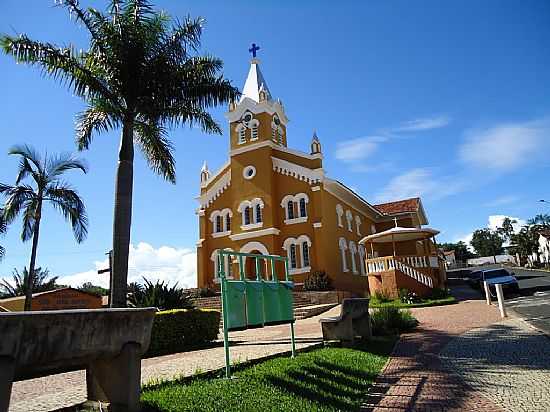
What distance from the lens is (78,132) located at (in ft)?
44.9

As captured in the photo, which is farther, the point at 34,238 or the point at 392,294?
the point at 392,294

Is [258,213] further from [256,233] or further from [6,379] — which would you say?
[6,379]

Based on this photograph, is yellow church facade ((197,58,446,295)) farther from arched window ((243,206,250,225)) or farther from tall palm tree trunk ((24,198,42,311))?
tall palm tree trunk ((24,198,42,311))

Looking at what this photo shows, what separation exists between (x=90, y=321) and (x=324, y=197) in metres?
25.8

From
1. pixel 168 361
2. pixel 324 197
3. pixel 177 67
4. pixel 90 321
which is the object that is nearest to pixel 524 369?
pixel 168 361

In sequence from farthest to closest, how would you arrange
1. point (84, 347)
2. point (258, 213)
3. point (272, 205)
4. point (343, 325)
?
1. point (258, 213)
2. point (272, 205)
3. point (343, 325)
4. point (84, 347)

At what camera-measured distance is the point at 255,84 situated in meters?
33.8

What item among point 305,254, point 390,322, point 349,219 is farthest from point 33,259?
point 349,219

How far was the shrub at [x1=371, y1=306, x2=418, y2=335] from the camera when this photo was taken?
46.9ft

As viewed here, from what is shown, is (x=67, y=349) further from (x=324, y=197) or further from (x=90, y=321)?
(x=324, y=197)

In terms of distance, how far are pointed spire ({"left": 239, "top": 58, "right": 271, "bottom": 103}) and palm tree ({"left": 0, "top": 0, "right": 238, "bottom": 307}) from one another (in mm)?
19018

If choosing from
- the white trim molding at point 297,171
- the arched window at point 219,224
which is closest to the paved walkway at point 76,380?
the white trim molding at point 297,171

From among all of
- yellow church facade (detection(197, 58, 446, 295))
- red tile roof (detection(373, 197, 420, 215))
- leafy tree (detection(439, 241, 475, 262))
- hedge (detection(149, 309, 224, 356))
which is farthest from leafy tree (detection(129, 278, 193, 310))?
leafy tree (detection(439, 241, 475, 262))

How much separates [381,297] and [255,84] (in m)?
18.8
